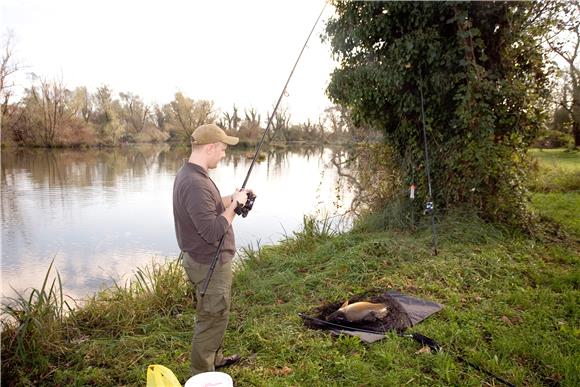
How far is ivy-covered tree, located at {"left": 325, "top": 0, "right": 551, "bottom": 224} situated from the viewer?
218 inches

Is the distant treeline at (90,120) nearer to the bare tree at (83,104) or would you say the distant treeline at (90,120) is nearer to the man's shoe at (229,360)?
the bare tree at (83,104)

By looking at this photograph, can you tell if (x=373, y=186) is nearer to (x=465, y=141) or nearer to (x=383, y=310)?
(x=465, y=141)

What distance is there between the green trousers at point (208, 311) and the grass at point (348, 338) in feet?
1.33

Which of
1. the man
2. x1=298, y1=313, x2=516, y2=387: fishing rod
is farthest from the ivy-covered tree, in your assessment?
the man

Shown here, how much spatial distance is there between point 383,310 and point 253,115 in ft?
114

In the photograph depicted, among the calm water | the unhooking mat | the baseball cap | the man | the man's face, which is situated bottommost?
the calm water

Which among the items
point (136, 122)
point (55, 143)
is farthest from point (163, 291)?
point (136, 122)

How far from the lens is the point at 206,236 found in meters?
2.35

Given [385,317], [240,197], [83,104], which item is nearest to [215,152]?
[240,197]

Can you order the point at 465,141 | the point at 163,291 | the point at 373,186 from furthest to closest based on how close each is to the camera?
the point at 373,186 < the point at 465,141 < the point at 163,291

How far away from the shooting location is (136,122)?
1943 inches

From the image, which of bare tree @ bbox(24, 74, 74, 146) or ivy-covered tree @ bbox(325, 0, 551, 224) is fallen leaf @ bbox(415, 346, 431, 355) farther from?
bare tree @ bbox(24, 74, 74, 146)

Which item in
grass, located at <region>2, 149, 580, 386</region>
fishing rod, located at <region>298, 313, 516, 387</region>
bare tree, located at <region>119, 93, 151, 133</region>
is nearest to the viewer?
fishing rod, located at <region>298, 313, 516, 387</region>

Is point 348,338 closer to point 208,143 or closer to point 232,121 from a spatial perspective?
point 208,143
